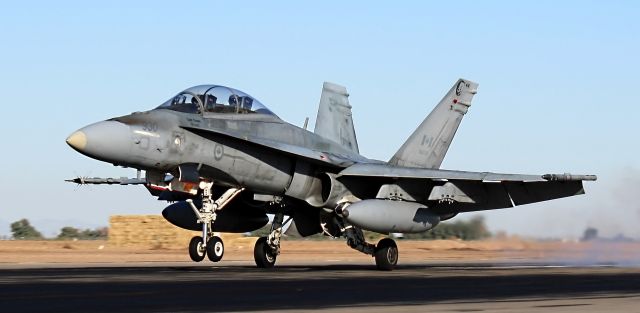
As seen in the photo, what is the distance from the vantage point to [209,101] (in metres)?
19.5

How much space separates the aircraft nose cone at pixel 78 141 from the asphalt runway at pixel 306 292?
7.00 feet

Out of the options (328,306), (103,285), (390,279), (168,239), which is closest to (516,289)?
(390,279)

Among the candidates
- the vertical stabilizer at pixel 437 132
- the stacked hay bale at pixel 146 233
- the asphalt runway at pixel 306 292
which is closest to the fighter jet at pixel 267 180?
the vertical stabilizer at pixel 437 132

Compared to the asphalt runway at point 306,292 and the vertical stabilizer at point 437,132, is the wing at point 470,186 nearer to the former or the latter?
the vertical stabilizer at point 437,132

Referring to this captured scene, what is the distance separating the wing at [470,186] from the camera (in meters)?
20.6

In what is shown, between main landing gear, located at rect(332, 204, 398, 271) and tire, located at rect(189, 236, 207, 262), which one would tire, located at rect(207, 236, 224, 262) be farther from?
main landing gear, located at rect(332, 204, 398, 271)

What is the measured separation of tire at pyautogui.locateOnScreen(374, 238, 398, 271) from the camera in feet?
68.9

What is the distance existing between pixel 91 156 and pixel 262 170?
376 centimetres

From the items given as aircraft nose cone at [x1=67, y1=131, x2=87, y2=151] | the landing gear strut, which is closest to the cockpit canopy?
aircraft nose cone at [x1=67, y1=131, x2=87, y2=151]

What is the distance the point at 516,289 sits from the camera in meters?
13.9

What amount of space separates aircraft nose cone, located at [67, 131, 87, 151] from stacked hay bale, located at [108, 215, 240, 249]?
2219cm

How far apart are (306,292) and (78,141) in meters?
6.19

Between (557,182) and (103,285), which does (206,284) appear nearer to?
(103,285)

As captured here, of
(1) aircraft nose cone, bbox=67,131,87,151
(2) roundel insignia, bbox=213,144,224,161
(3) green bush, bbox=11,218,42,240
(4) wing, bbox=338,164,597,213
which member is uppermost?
(1) aircraft nose cone, bbox=67,131,87,151
